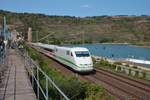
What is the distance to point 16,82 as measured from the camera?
1513 centimetres

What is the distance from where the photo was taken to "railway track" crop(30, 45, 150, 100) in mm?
23453

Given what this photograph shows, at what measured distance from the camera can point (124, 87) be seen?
27.8 meters

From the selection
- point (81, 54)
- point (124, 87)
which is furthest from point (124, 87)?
point (81, 54)

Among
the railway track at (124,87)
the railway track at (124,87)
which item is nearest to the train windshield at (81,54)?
the railway track at (124,87)

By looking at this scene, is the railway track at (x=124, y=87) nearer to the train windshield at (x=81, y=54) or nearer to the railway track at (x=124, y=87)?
the railway track at (x=124, y=87)

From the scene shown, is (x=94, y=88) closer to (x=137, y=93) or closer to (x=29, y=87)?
(x=137, y=93)

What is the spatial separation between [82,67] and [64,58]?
7.79 metres

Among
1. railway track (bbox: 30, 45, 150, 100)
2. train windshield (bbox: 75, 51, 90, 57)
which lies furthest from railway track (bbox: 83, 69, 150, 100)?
train windshield (bbox: 75, 51, 90, 57)

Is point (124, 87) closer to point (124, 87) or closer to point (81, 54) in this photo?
point (124, 87)

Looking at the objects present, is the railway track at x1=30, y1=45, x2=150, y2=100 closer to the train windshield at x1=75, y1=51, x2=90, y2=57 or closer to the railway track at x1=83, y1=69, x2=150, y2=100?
the railway track at x1=83, y1=69, x2=150, y2=100

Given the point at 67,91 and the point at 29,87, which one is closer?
the point at 29,87

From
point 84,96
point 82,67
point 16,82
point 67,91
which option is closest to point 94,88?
point 84,96

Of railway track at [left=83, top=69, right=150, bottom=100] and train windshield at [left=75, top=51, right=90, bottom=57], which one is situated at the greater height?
train windshield at [left=75, top=51, right=90, bottom=57]

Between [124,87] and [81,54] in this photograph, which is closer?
[124,87]
